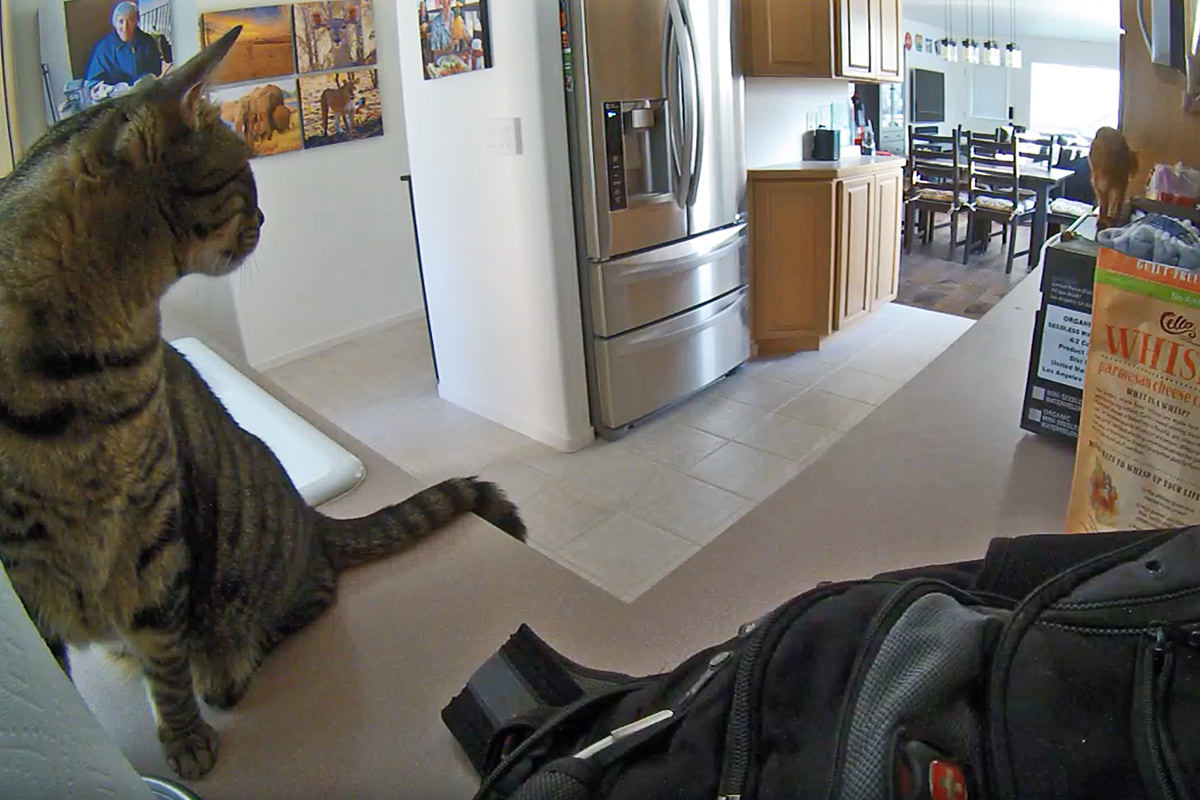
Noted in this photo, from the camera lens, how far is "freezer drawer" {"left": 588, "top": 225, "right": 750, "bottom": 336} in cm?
297

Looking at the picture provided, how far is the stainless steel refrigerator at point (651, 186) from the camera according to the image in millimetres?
2801

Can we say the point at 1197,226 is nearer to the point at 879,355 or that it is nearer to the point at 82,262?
the point at 82,262

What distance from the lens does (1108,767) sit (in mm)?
316

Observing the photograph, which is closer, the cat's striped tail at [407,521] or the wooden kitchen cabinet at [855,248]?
the cat's striped tail at [407,521]

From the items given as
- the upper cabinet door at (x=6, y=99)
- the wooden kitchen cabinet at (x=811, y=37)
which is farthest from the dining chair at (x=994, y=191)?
the upper cabinet door at (x=6, y=99)

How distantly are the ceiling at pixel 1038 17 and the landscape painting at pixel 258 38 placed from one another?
6.10 meters

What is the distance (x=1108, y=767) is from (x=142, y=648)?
64cm

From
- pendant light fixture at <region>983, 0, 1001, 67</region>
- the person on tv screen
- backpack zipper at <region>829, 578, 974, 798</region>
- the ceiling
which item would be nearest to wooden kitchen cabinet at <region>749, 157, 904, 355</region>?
the person on tv screen

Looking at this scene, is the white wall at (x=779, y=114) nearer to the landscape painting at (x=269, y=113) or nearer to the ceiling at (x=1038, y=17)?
the landscape painting at (x=269, y=113)

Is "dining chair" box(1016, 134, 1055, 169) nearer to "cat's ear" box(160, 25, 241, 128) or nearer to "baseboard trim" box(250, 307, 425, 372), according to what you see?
"baseboard trim" box(250, 307, 425, 372)

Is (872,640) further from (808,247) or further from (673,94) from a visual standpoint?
(808,247)

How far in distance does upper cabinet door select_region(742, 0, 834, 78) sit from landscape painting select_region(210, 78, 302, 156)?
2.26m

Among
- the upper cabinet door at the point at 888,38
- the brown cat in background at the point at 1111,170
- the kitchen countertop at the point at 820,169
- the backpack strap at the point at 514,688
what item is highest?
the upper cabinet door at the point at 888,38

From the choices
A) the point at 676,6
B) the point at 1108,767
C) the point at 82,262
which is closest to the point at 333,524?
the point at 82,262
